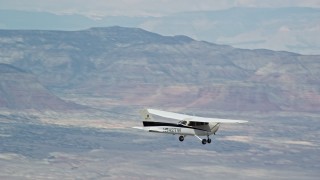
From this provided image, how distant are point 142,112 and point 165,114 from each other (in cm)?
896

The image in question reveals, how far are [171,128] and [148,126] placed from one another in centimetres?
341

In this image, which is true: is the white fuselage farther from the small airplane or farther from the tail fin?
the tail fin

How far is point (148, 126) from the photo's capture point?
14988 cm

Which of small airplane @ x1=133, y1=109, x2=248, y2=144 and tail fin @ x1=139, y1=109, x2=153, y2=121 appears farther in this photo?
small airplane @ x1=133, y1=109, x2=248, y2=144

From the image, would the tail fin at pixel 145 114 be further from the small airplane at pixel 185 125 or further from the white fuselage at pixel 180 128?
the white fuselage at pixel 180 128

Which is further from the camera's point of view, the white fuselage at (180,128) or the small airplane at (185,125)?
the white fuselage at (180,128)

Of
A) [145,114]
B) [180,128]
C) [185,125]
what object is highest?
[185,125]

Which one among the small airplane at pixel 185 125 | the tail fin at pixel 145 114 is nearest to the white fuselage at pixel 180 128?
the small airplane at pixel 185 125

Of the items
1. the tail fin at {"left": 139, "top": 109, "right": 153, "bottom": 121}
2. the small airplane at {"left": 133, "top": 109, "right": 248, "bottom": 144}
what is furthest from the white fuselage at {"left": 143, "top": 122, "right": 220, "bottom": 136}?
the tail fin at {"left": 139, "top": 109, "right": 153, "bottom": 121}

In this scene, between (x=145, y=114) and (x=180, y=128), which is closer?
(x=145, y=114)

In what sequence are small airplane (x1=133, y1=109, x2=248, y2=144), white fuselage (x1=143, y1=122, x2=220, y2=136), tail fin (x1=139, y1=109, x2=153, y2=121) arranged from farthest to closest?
white fuselage (x1=143, y1=122, x2=220, y2=136) → small airplane (x1=133, y1=109, x2=248, y2=144) → tail fin (x1=139, y1=109, x2=153, y2=121)

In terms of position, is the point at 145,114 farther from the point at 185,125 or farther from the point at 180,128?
the point at 185,125

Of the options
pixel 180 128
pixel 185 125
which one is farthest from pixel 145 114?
pixel 185 125

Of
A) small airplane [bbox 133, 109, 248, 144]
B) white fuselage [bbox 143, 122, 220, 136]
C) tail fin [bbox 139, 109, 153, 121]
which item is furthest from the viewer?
white fuselage [bbox 143, 122, 220, 136]
